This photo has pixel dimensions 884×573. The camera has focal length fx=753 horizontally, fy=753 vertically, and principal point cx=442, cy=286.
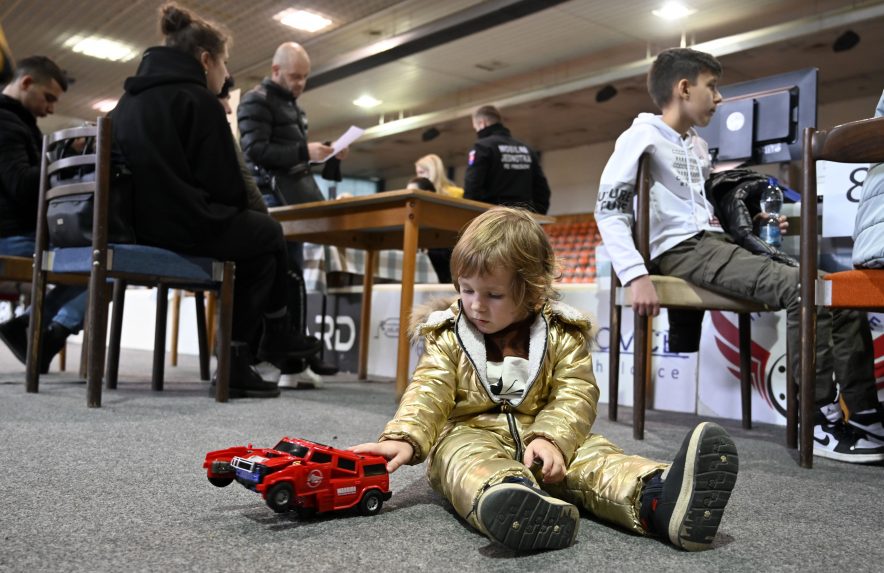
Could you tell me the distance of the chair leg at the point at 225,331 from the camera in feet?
7.47

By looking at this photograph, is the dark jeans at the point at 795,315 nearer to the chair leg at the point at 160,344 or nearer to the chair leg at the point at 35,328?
the chair leg at the point at 160,344

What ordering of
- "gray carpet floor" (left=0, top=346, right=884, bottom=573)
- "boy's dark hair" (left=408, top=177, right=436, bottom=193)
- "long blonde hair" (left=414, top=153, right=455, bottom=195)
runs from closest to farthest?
"gray carpet floor" (left=0, top=346, right=884, bottom=573), "boy's dark hair" (left=408, top=177, right=436, bottom=193), "long blonde hair" (left=414, top=153, right=455, bottom=195)

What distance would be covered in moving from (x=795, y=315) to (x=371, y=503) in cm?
117

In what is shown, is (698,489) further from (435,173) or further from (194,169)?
(435,173)

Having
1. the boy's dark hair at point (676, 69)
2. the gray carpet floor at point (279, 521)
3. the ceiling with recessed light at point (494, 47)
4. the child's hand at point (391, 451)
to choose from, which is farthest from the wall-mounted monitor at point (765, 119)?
the ceiling with recessed light at point (494, 47)

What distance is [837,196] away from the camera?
88.9 inches

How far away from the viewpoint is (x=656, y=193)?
2.05 m

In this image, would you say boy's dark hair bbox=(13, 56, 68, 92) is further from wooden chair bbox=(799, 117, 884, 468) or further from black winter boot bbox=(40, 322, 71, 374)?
wooden chair bbox=(799, 117, 884, 468)

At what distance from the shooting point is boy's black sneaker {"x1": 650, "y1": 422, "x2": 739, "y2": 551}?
2.88 feet

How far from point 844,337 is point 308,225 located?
190 centimetres

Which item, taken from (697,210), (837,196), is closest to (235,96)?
(697,210)

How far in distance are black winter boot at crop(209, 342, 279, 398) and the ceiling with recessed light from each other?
16.5 ft

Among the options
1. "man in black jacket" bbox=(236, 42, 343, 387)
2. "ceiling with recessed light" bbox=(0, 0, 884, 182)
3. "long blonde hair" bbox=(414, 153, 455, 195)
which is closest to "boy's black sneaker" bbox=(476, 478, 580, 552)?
"man in black jacket" bbox=(236, 42, 343, 387)

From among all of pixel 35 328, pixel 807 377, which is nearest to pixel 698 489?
pixel 807 377
